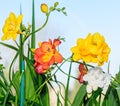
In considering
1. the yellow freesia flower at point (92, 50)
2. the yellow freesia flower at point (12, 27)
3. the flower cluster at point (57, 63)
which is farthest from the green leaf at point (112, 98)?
the yellow freesia flower at point (12, 27)

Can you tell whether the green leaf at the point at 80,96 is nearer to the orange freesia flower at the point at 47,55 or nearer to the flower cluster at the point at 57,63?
the flower cluster at the point at 57,63

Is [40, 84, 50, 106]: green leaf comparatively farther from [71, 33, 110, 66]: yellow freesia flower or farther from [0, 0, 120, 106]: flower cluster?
[71, 33, 110, 66]: yellow freesia flower

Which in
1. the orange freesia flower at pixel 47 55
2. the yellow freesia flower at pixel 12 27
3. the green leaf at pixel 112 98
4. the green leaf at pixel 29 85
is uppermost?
the yellow freesia flower at pixel 12 27

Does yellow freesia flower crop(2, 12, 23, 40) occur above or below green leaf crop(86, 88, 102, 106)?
above

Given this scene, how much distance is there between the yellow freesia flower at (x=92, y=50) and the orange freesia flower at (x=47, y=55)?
0.05 m

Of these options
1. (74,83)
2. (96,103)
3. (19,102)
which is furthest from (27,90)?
(74,83)

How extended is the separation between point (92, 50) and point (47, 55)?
120 mm

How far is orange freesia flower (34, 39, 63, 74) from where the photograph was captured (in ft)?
3.07

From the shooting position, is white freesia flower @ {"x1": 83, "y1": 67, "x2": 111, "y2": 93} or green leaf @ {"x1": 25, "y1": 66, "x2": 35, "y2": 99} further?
green leaf @ {"x1": 25, "y1": 66, "x2": 35, "y2": 99}

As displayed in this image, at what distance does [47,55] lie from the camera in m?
0.94

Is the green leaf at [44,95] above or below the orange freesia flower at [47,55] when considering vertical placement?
below

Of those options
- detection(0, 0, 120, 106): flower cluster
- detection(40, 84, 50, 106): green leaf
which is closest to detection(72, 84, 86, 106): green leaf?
detection(0, 0, 120, 106): flower cluster

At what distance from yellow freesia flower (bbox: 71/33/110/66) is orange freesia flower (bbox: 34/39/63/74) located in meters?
0.05

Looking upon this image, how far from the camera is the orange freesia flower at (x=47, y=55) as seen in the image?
937mm
